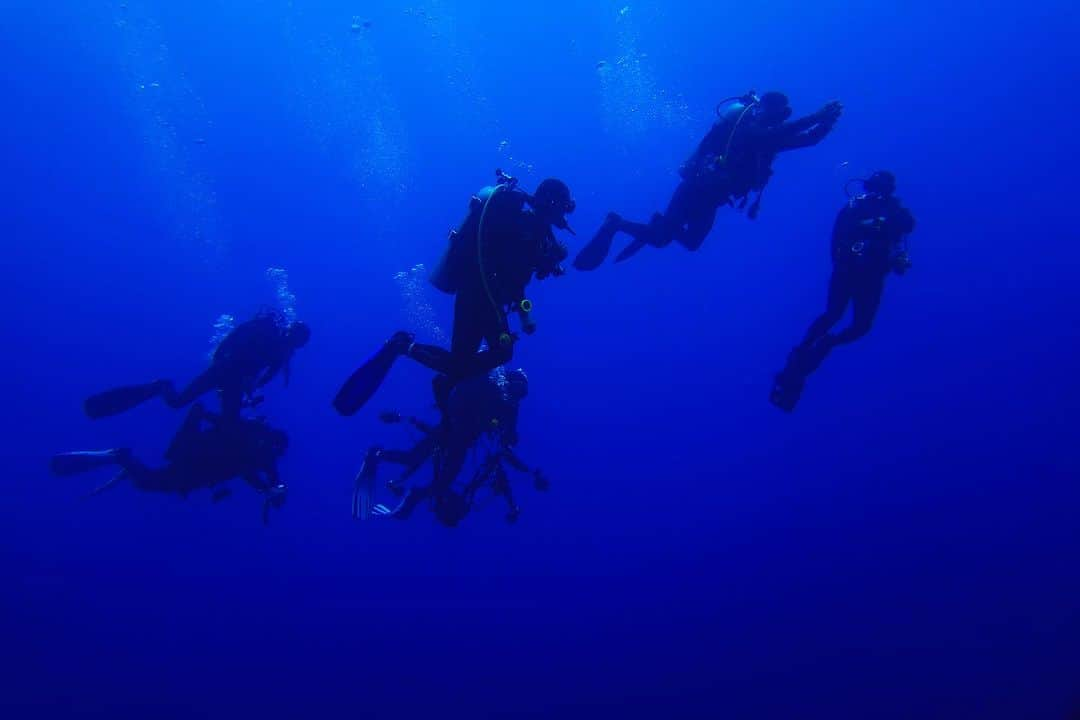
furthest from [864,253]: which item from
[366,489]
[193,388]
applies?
[193,388]

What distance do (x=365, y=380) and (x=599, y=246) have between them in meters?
6.20

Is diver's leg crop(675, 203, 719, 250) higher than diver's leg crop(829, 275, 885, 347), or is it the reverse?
diver's leg crop(675, 203, 719, 250)

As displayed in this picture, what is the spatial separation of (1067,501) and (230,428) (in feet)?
234

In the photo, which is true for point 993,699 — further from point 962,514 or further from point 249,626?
point 249,626

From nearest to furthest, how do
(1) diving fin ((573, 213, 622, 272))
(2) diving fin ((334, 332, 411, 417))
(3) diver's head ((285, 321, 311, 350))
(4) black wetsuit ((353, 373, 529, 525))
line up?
1. (2) diving fin ((334, 332, 411, 417))
2. (4) black wetsuit ((353, 373, 529, 525))
3. (3) diver's head ((285, 321, 311, 350))
4. (1) diving fin ((573, 213, 622, 272))

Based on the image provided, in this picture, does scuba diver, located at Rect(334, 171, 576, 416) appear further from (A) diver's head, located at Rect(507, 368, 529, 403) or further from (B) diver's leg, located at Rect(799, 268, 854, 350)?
(B) diver's leg, located at Rect(799, 268, 854, 350)

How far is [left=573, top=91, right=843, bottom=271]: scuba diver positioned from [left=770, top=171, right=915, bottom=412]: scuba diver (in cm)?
117

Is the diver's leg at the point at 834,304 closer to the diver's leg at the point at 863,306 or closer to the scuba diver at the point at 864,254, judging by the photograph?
the scuba diver at the point at 864,254

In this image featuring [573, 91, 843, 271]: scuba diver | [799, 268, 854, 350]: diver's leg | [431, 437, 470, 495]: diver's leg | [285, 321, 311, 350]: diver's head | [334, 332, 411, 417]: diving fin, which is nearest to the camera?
[334, 332, 411, 417]: diving fin

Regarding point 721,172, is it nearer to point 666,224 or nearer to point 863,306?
point 666,224

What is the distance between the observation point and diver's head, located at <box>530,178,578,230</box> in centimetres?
599

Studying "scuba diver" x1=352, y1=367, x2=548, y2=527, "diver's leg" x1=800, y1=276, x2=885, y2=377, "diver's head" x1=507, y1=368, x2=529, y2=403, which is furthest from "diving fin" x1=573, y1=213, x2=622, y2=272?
"diver's leg" x1=800, y1=276, x2=885, y2=377

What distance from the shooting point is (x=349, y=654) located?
119 feet

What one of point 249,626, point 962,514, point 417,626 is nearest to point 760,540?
point 962,514
